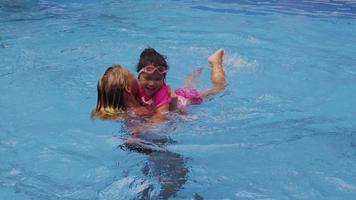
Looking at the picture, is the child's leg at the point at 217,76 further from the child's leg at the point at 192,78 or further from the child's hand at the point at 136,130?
the child's hand at the point at 136,130

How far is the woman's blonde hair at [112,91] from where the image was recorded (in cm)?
352

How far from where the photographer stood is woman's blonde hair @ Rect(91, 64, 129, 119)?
352 cm

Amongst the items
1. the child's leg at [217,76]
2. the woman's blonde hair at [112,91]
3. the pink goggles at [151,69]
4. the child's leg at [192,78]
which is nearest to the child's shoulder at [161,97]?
the pink goggles at [151,69]

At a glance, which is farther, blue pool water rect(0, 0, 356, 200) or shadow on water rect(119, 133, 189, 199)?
blue pool water rect(0, 0, 356, 200)

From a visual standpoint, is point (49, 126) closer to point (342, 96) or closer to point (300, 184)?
point (300, 184)

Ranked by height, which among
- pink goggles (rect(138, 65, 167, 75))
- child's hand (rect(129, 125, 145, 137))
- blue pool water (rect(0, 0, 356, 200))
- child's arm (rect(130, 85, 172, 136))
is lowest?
blue pool water (rect(0, 0, 356, 200))

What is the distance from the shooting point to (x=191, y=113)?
4.74 meters

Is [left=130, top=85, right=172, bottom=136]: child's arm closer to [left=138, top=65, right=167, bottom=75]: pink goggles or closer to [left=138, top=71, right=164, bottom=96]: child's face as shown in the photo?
[left=138, top=71, right=164, bottom=96]: child's face

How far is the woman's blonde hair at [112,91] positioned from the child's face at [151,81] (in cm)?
19

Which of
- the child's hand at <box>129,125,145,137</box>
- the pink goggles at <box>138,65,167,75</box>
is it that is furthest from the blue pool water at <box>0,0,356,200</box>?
the pink goggles at <box>138,65,167,75</box>

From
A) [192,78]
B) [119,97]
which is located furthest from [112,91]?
[192,78]

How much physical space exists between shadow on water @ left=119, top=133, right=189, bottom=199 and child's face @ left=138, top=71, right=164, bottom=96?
321 mm

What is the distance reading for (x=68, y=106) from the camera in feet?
17.4

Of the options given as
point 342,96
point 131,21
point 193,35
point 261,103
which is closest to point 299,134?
point 261,103
